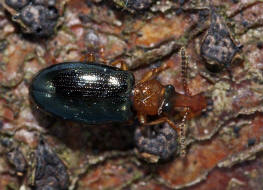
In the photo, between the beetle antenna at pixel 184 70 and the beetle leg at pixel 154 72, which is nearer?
the beetle antenna at pixel 184 70

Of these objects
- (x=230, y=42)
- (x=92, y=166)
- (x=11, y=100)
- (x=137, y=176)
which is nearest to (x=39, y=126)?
(x=11, y=100)

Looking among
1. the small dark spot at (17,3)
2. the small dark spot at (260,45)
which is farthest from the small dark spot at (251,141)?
the small dark spot at (17,3)

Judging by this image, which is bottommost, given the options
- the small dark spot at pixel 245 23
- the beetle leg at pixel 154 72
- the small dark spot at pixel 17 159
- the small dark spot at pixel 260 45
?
the small dark spot at pixel 17 159

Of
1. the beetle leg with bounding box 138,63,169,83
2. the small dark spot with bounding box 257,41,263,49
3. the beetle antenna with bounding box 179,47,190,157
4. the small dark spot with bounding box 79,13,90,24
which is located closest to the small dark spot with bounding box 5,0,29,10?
the small dark spot with bounding box 79,13,90,24

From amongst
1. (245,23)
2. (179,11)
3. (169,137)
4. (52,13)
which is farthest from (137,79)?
(245,23)

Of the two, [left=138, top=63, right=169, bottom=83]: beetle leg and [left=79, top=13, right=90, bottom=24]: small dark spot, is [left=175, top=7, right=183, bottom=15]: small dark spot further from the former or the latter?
[left=79, top=13, right=90, bottom=24]: small dark spot

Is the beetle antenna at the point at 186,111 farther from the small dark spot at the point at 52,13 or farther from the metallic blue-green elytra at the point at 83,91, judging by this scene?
the small dark spot at the point at 52,13

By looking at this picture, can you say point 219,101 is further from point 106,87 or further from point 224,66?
point 106,87
